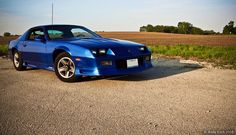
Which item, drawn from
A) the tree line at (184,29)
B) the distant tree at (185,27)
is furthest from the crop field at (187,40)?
the distant tree at (185,27)

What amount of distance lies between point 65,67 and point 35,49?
127 centimetres

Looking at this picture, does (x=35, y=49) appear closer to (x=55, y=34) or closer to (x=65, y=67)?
(x=55, y=34)

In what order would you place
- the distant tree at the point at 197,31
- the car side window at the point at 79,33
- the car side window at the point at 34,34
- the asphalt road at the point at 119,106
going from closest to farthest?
1. the asphalt road at the point at 119,106
2. the car side window at the point at 79,33
3. the car side window at the point at 34,34
4. the distant tree at the point at 197,31

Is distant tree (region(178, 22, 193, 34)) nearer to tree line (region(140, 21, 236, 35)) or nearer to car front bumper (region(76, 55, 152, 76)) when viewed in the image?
tree line (region(140, 21, 236, 35))

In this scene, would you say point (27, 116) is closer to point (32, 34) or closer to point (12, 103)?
point (12, 103)

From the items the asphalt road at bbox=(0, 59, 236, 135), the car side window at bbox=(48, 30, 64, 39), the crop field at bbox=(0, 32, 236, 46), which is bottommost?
the asphalt road at bbox=(0, 59, 236, 135)

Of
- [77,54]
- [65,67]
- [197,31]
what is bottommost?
[65,67]

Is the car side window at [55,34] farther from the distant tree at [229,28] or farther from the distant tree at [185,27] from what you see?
the distant tree at [229,28]

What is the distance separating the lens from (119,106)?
3188mm

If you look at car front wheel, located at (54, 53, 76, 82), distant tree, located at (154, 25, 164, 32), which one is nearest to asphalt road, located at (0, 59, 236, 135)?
car front wheel, located at (54, 53, 76, 82)

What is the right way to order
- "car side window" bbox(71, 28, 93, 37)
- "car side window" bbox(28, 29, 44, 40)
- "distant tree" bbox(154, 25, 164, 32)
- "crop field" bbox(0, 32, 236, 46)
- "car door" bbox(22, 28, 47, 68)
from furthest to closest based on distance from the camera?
"distant tree" bbox(154, 25, 164, 32) < "crop field" bbox(0, 32, 236, 46) < "car side window" bbox(28, 29, 44, 40) < "car side window" bbox(71, 28, 93, 37) < "car door" bbox(22, 28, 47, 68)

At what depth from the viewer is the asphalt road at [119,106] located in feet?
8.10

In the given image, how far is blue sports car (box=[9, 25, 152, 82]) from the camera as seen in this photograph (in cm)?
439

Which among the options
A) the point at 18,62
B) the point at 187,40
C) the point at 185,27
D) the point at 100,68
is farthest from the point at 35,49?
the point at 185,27
